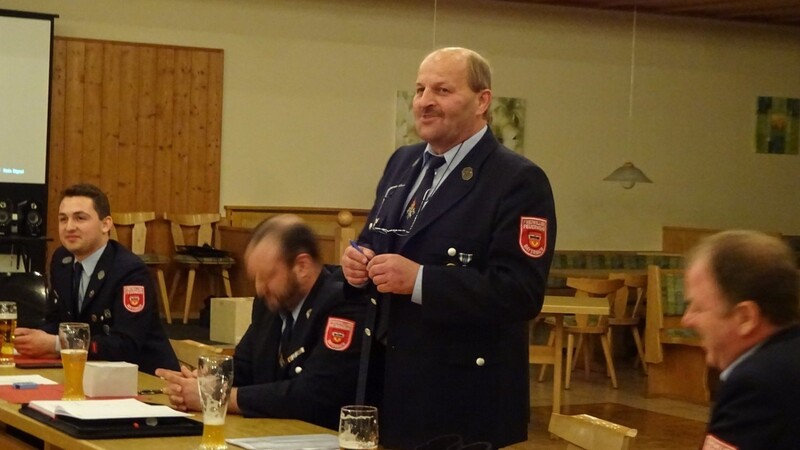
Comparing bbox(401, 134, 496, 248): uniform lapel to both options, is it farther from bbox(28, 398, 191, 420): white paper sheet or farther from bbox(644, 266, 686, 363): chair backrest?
bbox(644, 266, 686, 363): chair backrest

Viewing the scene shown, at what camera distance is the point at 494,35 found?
1415 centimetres

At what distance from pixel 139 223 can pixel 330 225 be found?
6.29ft

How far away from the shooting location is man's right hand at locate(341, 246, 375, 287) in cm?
301

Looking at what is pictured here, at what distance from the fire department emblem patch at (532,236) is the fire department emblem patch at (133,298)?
1755 mm

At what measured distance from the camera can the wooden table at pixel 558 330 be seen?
7.96 meters

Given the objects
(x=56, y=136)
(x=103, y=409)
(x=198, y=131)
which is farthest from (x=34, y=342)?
(x=198, y=131)

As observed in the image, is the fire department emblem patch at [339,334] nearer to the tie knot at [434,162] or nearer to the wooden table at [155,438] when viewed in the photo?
the wooden table at [155,438]

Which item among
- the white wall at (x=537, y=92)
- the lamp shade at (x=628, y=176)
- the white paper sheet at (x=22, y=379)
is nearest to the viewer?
the white paper sheet at (x=22, y=379)

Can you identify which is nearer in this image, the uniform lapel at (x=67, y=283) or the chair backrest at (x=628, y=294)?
the uniform lapel at (x=67, y=283)

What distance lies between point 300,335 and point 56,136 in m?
9.31

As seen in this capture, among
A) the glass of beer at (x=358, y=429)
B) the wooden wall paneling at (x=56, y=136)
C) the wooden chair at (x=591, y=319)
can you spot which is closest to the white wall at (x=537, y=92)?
the wooden wall paneling at (x=56, y=136)

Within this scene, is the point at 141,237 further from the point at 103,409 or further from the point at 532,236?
the point at 532,236

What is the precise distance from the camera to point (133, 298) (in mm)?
4250

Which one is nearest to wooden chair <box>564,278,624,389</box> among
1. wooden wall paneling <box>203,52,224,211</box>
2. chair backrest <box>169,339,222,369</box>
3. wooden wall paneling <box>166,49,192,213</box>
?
wooden wall paneling <box>203,52,224,211</box>
